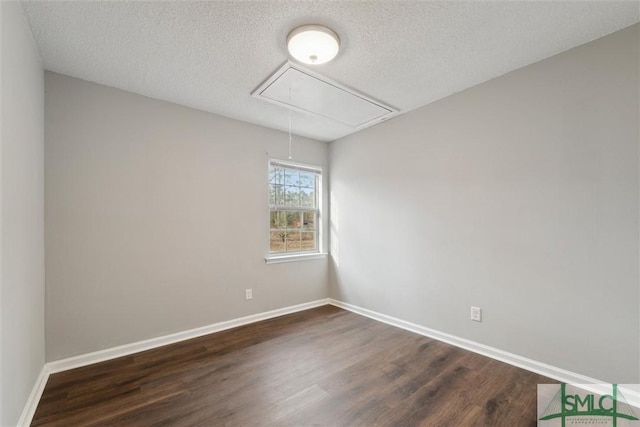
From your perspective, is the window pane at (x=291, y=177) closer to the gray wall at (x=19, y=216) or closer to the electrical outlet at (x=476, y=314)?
the gray wall at (x=19, y=216)

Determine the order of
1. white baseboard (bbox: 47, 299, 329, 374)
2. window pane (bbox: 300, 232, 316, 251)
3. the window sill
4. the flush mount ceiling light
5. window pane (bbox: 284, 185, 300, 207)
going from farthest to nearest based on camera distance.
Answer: window pane (bbox: 300, 232, 316, 251) < window pane (bbox: 284, 185, 300, 207) < the window sill < white baseboard (bbox: 47, 299, 329, 374) < the flush mount ceiling light

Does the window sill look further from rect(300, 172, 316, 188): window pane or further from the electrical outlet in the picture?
the electrical outlet

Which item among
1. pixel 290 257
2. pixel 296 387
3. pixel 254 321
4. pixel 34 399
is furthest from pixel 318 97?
pixel 34 399

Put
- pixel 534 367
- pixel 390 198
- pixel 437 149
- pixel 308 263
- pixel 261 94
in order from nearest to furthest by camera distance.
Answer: pixel 534 367 < pixel 261 94 < pixel 437 149 < pixel 390 198 < pixel 308 263

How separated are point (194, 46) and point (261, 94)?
764 mm

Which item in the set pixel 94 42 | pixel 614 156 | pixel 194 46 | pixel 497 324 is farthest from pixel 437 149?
pixel 94 42

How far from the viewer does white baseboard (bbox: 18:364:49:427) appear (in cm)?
162

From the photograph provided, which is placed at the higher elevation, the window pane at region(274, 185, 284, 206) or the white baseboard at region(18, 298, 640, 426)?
the window pane at region(274, 185, 284, 206)

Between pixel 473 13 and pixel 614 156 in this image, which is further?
pixel 614 156

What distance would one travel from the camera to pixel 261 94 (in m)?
2.68

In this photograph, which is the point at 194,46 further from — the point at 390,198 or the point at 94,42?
the point at 390,198

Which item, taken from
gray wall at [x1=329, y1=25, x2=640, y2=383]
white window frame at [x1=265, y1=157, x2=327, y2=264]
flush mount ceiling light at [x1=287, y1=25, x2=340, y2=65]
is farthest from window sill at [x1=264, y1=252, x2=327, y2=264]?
flush mount ceiling light at [x1=287, y1=25, x2=340, y2=65]

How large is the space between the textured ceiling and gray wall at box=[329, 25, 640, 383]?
31cm

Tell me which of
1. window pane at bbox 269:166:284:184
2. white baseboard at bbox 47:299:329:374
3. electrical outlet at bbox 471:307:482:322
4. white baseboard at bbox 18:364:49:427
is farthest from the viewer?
window pane at bbox 269:166:284:184
